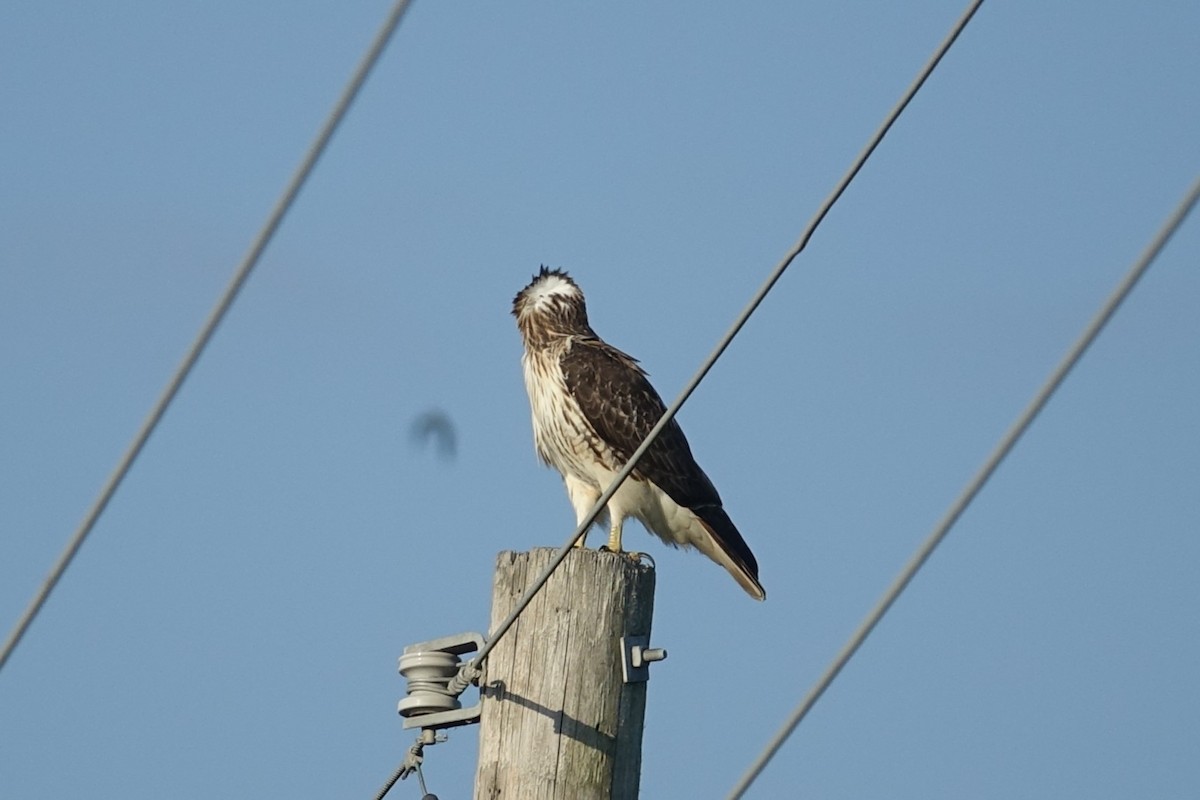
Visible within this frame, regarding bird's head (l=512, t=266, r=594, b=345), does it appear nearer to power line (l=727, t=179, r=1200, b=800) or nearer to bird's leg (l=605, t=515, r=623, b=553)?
bird's leg (l=605, t=515, r=623, b=553)

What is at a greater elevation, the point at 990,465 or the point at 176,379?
the point at 990,465

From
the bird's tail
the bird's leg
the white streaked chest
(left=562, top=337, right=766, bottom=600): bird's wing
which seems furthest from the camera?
the white streaked chest

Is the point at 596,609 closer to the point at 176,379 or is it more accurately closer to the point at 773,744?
the point at 773,744

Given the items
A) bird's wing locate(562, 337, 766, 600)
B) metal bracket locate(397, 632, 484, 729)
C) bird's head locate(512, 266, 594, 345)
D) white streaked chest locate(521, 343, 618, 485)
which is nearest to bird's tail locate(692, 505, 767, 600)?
bird's wing locate(562, 337, 766, 600)

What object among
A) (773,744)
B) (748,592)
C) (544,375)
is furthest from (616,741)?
(544,375)

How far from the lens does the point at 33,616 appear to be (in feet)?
16.1

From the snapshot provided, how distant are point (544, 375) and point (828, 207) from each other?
16.9 feet

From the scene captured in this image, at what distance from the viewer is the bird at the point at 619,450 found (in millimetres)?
10109

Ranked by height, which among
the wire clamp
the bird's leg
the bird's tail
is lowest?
the wire clamp

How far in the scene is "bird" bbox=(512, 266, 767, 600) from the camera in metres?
10.1

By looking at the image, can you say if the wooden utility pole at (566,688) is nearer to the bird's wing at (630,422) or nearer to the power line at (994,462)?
the power line at (994,462)

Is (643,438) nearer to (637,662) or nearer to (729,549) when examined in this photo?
(729,549)

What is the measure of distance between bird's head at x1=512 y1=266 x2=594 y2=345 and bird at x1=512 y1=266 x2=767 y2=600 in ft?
0.49

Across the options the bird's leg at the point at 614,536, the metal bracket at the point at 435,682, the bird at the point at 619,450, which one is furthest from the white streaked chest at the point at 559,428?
the metal bracket at the point at 435,682
